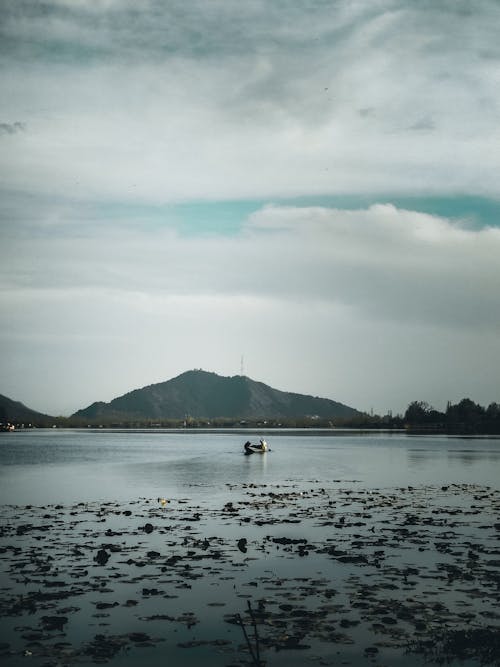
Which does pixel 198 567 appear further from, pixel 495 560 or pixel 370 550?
pixel 495 560

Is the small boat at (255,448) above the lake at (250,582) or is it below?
below

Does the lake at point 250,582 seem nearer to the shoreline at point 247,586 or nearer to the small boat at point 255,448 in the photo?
the shoreline at point 247,586

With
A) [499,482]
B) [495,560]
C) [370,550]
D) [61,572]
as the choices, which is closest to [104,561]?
[61,572]

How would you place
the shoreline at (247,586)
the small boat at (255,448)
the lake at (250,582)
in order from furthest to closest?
1. the small boat at (255,448)
2. the shoreline at (247,586)
3. the lake at (250,582)

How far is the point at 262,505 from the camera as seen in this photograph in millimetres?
41500

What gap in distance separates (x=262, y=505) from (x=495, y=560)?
63.2ft

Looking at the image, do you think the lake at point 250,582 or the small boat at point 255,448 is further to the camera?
the small boat at point 255,448

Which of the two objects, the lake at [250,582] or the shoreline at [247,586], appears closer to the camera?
the lake at [250,582]

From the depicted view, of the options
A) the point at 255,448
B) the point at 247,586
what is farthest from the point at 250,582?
the point at 255,448

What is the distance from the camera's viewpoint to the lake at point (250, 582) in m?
15.1

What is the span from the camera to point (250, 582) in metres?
21.3

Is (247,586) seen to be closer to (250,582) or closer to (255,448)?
(250,582)

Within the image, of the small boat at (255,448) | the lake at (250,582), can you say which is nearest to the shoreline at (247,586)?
the lake at (250,582)

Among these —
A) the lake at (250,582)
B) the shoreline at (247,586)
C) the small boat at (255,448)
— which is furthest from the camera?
the small boat at (255,448)
